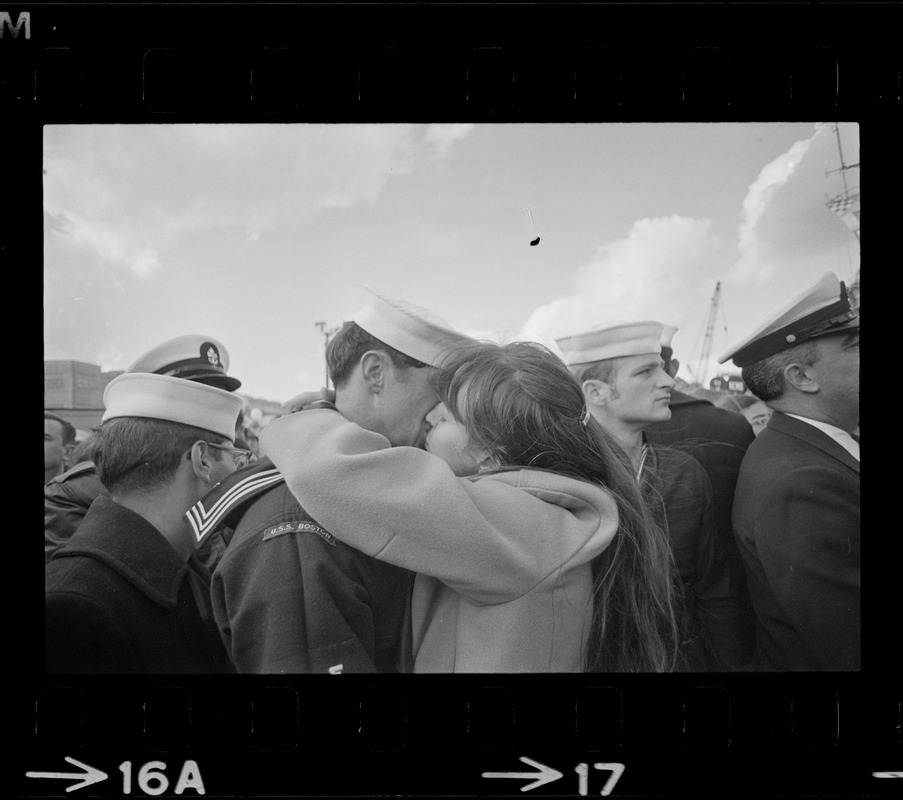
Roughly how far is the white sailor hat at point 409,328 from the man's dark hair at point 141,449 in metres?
0.64

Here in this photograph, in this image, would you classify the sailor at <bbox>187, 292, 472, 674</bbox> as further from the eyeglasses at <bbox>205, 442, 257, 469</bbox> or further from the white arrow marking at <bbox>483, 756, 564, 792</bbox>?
the white arrow marking at <bbox>483, 756, 564, 792</bbox>

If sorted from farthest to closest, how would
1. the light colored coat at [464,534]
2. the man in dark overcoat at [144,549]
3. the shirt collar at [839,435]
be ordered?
the shirt collar at [839,435] → the man in dark overcoat at [144,549] → the light colored coat at [464,534]

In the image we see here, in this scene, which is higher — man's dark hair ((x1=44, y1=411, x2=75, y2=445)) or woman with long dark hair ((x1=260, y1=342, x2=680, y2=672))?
man's dark hair ((x1=44, y1=411, x2=75, y2=445))

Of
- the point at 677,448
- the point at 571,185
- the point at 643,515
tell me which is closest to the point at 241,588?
the point at 643,515

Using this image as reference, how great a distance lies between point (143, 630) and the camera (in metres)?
2.26

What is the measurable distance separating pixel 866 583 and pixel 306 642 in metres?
1.92

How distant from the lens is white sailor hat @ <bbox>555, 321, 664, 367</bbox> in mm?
2316

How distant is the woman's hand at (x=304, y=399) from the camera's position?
230 centimetres

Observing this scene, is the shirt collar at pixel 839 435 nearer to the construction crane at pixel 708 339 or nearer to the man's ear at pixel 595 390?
the construction crane at pixel 708 339

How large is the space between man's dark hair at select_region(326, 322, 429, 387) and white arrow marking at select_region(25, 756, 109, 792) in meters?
1.57

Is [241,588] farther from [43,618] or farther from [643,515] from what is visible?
[643,515]

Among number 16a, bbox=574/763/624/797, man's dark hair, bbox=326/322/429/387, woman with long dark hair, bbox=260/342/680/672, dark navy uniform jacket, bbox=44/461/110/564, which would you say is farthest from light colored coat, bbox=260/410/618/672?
dark navy uniform jacket, bbox=44/461/110/564
